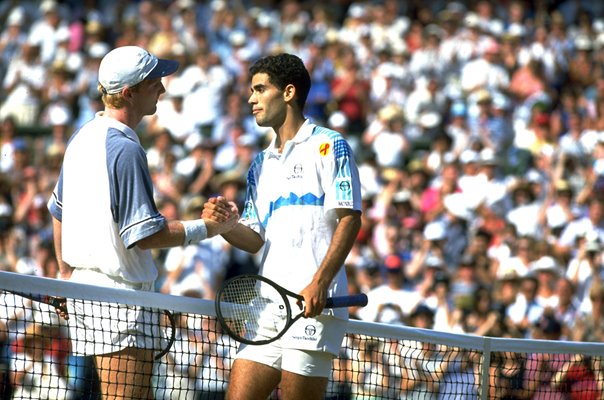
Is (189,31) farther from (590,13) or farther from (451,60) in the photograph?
(590,13)

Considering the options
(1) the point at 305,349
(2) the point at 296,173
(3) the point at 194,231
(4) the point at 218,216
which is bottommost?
(1) the point at 305,349

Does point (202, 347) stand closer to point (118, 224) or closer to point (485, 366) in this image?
point (118, 224)

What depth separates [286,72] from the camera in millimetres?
5930

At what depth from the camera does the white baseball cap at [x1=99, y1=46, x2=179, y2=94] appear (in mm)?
5555

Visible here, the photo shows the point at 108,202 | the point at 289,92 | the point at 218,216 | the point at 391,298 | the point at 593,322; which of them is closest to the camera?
the point at 108,202

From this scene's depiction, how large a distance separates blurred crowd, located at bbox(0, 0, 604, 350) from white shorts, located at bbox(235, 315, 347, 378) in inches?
206

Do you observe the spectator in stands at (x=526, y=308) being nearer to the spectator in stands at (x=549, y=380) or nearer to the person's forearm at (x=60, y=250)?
the spectator in stands at (x=549, y=380)

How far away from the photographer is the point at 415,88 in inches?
621

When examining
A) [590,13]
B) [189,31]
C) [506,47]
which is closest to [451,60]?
[506,47]

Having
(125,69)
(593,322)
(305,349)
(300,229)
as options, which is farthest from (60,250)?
(593,322)

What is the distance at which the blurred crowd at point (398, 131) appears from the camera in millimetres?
11836

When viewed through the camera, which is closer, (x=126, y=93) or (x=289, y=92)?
(x=126, y=93)

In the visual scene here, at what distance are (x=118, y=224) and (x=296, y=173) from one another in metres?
0.94

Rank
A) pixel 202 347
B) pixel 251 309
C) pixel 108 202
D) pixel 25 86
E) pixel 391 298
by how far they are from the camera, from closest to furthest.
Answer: pixel 108 202, pixel 251 309, pixel 202 347, pixel 391 298, pixel 25 86
